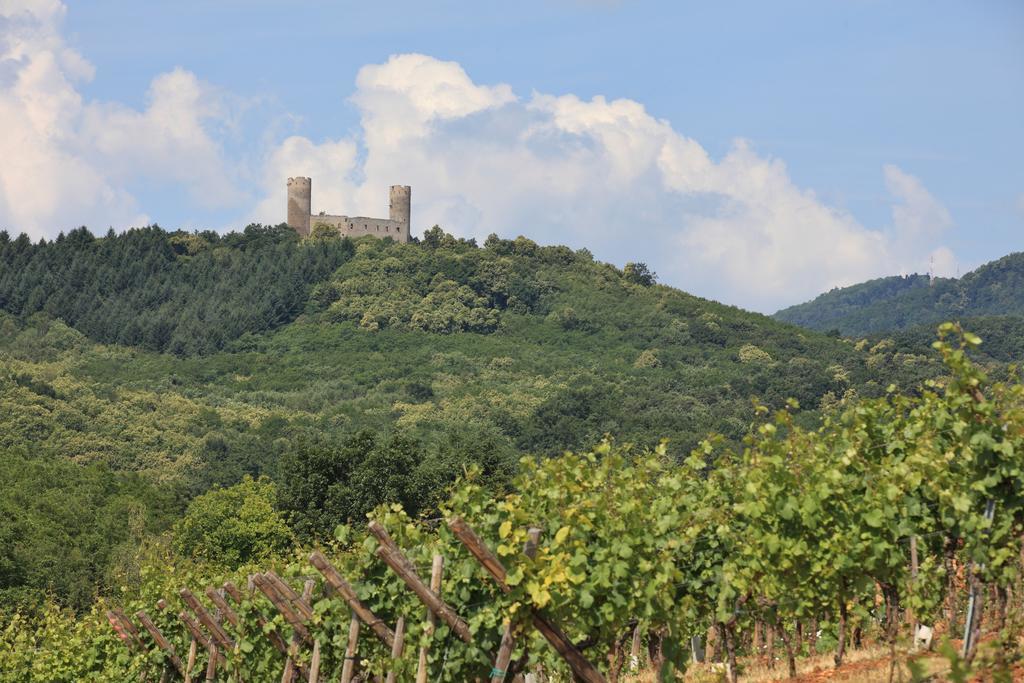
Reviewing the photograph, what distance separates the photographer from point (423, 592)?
429 inches

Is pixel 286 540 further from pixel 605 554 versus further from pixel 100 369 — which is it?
pixel 100 369

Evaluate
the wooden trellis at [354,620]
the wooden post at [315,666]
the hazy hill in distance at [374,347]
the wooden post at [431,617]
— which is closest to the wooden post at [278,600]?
the wooden trellis at [354,620]

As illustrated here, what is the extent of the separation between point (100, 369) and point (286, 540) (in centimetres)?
5561

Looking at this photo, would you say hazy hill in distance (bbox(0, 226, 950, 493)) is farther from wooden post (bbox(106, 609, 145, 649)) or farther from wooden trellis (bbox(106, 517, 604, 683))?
wooden trellis (bbox(106, 517, 604, 683))

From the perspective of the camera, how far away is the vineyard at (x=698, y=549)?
10.1 m

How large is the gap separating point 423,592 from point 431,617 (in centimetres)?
26

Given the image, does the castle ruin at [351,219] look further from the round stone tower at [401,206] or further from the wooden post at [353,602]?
the wooden post at [353,602]

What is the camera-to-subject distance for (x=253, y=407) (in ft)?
283

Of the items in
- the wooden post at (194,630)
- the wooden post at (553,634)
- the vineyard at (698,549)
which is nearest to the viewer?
the wooden post at (553,634)

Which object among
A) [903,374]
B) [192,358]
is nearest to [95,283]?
[192,358]

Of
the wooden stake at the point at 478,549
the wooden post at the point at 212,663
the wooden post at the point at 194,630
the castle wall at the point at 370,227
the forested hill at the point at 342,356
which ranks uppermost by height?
the castle wall at the point at 370,227

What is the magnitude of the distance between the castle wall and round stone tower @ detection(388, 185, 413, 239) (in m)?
0.17

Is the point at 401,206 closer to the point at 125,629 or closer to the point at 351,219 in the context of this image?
the point at 351,219

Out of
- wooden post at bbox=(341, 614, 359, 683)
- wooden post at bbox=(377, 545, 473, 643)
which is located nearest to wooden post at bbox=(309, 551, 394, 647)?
wooden post at bbox=(341, 614, 359, 683)
